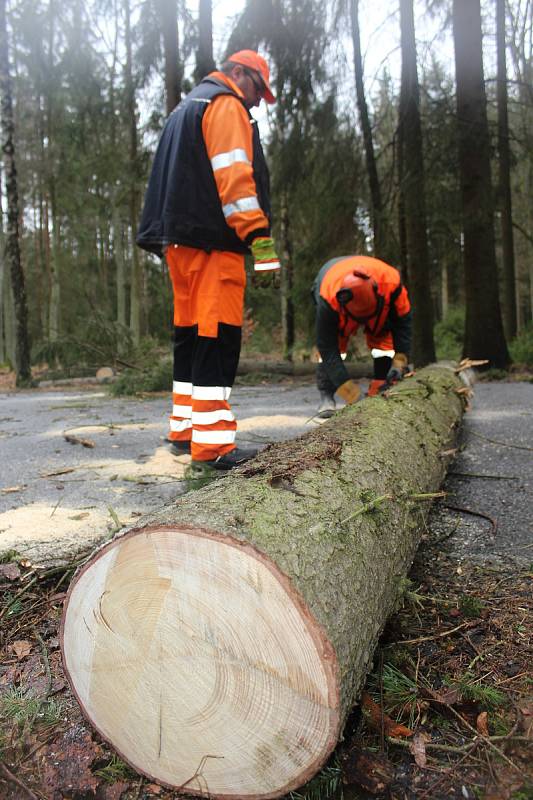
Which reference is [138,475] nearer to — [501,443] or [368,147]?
[501,443]

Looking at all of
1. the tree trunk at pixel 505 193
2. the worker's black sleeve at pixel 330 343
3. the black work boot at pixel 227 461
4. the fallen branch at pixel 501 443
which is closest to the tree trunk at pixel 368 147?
the tree trunk at pixel 505 193

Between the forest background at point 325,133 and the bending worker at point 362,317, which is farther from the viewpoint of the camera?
the forest background at point 325,133

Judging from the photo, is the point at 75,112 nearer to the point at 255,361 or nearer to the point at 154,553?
the point at 255,361

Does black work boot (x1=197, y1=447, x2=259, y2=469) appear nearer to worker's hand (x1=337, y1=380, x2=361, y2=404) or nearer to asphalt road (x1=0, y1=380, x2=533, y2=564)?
asphalt road (x1=0, y1=380, x2=533, y2=564)

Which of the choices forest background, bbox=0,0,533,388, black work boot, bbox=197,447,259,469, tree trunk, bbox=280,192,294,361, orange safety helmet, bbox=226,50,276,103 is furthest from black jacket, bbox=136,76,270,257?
tree trunk, bbox=280,192,294,361

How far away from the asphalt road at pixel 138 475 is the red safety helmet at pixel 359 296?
99 cm

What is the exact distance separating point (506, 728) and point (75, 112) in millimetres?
13521

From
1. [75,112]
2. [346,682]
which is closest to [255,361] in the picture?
[75,112]

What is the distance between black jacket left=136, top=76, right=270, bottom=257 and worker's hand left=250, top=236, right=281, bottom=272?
0.12ft

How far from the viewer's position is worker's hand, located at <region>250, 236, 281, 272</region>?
281 centimetres

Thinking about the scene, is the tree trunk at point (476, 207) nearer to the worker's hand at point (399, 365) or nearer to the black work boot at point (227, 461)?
the worker's hand at point (399, 365)

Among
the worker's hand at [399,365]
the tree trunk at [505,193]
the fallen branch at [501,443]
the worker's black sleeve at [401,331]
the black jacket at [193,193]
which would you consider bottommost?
the fallen branch at [501,443]

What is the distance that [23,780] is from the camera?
1163mm

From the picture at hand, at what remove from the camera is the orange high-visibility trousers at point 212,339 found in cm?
282
